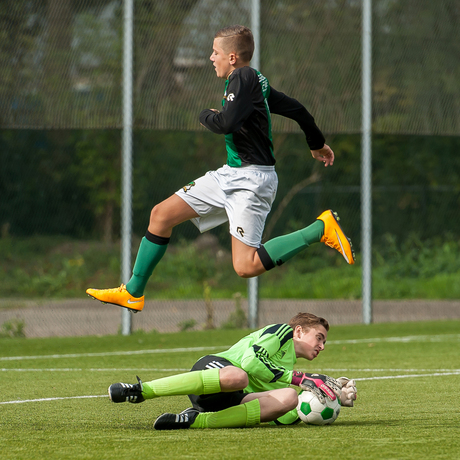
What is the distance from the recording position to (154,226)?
18.3ft

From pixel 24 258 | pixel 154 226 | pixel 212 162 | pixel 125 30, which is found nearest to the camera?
pixel 154 226

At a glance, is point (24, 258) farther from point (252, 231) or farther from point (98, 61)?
point (252, 231)

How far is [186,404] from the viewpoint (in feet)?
19.6

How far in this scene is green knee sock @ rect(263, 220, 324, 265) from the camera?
528cm

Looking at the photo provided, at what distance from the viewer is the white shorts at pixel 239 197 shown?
5305 mm

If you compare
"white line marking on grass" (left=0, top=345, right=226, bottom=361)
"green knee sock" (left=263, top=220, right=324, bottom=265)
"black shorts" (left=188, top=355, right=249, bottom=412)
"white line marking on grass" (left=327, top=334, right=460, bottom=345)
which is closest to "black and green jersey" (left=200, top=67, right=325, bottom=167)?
"green knee sock" (left=263, top=220, right=324, bottom=265)

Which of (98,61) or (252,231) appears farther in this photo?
(98,61)

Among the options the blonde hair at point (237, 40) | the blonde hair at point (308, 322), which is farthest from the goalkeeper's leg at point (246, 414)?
the blonde hair at point (237, 40)

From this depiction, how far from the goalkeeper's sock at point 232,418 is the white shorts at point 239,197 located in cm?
105

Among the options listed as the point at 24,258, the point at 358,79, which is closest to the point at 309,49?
the point at 358,79

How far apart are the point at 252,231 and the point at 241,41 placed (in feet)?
3.87

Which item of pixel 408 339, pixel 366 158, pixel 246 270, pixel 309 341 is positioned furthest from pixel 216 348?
pixel 309 341

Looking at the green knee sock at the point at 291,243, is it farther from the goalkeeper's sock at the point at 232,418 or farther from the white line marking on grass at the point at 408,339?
the white line marking on grass at the point at 408,339

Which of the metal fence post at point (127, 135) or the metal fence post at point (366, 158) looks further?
the metal fence post at point (366, 158)
